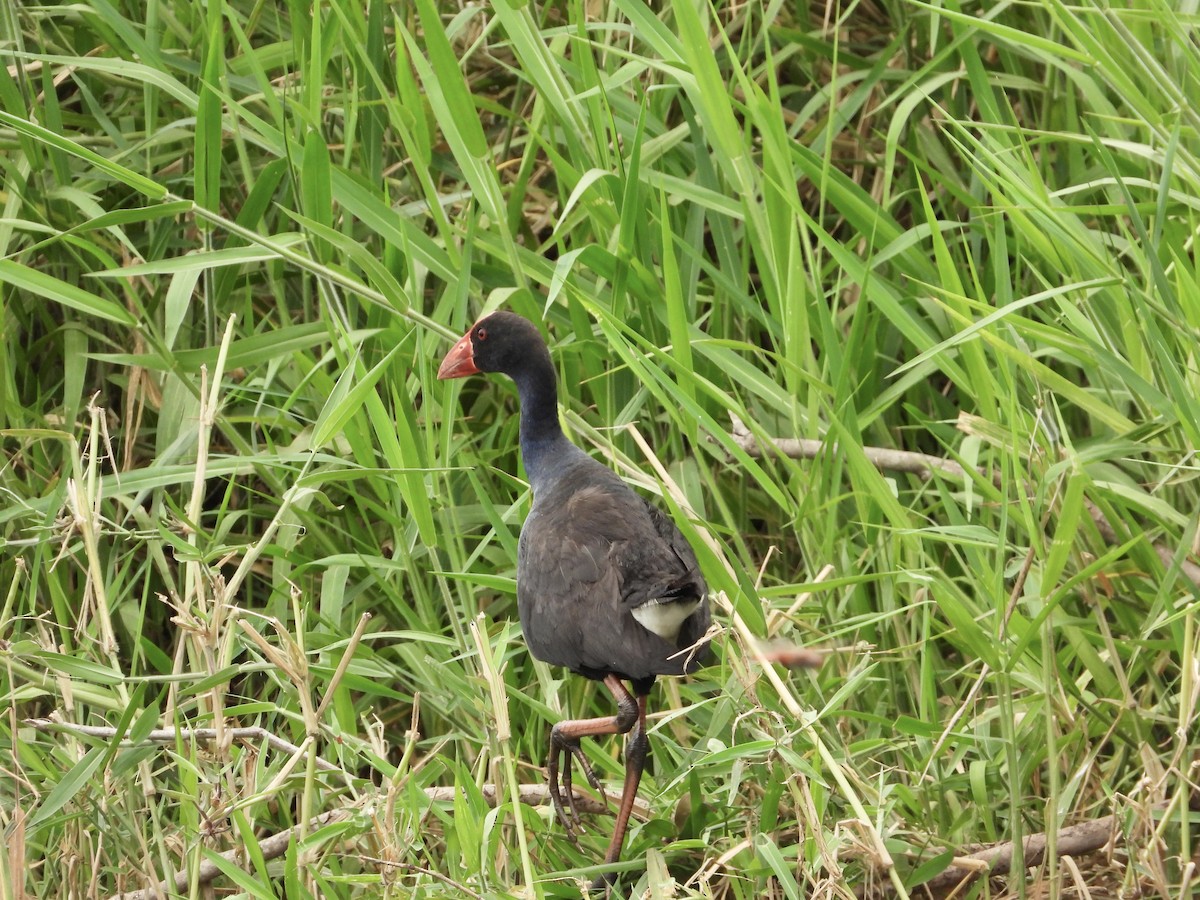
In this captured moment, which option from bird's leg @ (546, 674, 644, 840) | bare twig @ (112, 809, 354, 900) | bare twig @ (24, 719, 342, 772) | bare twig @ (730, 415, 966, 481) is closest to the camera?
bare twig @ (24, 719, 342, 772)

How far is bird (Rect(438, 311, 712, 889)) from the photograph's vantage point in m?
2.19

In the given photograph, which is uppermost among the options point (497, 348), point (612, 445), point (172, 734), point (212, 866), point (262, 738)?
point (497, 348)

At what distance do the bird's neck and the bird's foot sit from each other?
0.47 metres

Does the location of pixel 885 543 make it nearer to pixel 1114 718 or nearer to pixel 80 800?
pixel 1114 718

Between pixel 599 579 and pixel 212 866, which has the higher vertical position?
pixel 599 579

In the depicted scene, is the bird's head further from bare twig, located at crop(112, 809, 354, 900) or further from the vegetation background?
bare twig, located at crop(112, 809, 354, 900)

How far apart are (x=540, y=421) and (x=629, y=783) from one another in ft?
2.27

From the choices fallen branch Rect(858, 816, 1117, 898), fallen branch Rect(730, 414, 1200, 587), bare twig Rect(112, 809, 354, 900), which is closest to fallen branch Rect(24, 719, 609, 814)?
bare twig Rect(112, 809, 354, 900)

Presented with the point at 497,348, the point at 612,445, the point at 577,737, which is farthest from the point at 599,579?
the point at 497,348

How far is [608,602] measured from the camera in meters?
2.26

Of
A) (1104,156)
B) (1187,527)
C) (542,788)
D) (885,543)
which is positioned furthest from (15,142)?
(1187,527)

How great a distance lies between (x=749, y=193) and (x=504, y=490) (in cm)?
87

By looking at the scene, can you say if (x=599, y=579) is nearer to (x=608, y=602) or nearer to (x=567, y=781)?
(x=608, y=602)

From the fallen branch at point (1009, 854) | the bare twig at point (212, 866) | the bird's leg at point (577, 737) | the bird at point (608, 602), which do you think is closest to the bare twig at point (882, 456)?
the bird at point (608, 602)
